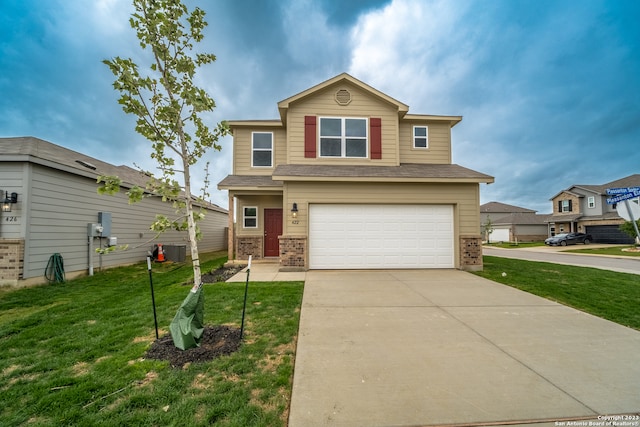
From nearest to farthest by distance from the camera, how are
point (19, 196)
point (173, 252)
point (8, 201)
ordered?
1. point (8, 201)
2. point (19, 196)
3. point (173, 252)

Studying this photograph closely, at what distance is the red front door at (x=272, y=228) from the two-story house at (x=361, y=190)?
57.5 inches

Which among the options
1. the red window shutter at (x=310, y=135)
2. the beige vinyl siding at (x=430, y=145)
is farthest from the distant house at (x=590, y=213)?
the red window shutter at (x=310, y=135)

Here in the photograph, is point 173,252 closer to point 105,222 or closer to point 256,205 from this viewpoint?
point 105,222

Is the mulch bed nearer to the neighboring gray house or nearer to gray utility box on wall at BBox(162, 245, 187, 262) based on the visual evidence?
the neighboring gray house

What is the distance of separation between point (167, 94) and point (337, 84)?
7.73 m

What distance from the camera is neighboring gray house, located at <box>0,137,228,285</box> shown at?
6367mm

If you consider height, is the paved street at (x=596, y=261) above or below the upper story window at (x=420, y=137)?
below

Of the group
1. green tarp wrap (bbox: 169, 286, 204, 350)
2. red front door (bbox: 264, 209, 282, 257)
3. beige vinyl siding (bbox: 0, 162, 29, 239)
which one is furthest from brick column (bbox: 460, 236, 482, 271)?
beige vinyl siding (bbox: 0, 162, 29, 239)

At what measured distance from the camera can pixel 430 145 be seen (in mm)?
10805

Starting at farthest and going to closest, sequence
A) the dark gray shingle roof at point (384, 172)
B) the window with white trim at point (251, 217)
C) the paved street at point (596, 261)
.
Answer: the window with white trim at point (251, 217) < the paved street at point (596, 261) < the dark gray shingle roof at point (384, 172)

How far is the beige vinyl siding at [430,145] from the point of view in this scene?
1071 cm

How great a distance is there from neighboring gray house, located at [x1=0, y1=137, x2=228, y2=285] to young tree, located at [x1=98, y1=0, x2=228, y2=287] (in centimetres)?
307

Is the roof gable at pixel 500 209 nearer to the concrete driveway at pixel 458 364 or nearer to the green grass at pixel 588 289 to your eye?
the green grass at pixel 588 289

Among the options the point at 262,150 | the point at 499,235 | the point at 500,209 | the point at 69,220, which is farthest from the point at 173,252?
the point at 500,209
